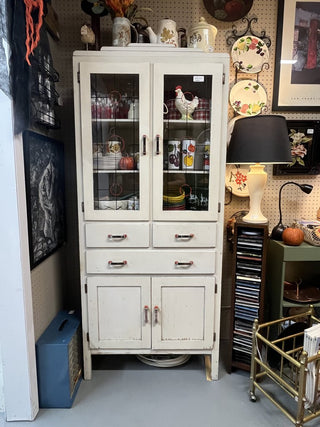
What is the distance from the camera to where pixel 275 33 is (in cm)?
187

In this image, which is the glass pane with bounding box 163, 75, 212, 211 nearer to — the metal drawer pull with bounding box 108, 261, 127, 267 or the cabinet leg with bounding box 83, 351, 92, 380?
the metal drawer pull with bounding box 108, 261, 127, 267

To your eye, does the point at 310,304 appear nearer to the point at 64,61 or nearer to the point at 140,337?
the point at 140,337

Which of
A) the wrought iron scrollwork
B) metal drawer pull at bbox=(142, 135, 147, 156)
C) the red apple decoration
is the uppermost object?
the wrought iron scrollwork

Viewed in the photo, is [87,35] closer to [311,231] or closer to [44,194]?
[44,194]

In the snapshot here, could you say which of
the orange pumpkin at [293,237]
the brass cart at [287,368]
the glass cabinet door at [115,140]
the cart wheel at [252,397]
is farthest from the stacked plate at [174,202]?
the cart wheel at [252,397]

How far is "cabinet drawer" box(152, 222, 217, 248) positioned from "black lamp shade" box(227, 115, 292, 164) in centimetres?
44

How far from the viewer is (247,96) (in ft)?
6.22

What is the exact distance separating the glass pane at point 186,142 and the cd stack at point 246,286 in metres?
0.34

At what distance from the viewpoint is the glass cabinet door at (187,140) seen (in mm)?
1486

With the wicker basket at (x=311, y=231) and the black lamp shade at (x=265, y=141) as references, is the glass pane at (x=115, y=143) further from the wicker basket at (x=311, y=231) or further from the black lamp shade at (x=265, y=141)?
the wicker basket at (x=311, y=231)

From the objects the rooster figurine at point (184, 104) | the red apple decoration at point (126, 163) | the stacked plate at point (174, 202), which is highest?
the rooster figurine at point (184, 104)

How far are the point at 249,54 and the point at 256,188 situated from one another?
938 millimetres

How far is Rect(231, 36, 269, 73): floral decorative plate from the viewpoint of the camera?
187 centimetres

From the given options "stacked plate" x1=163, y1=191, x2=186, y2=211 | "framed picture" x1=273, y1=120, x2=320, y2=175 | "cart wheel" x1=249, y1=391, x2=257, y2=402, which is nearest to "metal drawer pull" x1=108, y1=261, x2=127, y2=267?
"stacked plate" x1=163, y1=191, x2=186, y2=211
